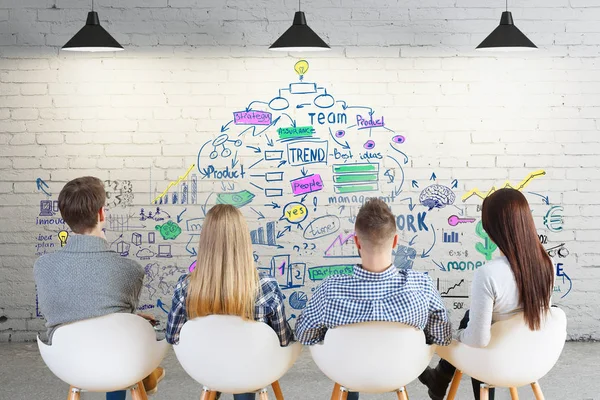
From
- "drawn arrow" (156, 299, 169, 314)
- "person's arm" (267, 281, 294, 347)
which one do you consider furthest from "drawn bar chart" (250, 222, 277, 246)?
"person's arm" (267, 281, 294, 347)

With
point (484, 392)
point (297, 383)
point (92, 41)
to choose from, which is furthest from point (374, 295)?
point (92, 41)

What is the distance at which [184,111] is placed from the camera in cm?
529

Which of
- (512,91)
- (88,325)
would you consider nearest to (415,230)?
(512,91)

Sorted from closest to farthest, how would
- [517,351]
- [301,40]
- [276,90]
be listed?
[517,351]
[301,40]
[276,90]

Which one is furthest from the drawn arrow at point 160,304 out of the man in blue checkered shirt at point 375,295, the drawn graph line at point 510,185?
the man in blue checkered shirt at point 375,295

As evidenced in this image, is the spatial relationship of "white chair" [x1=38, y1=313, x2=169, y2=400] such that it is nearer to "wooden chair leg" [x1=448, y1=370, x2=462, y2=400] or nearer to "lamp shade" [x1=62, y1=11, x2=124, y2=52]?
"wooden chair leg" [x1=448, y1=370, x2=462, y2=400]

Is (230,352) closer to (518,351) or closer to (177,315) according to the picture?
(177,315)

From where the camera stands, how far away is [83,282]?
3.12 m

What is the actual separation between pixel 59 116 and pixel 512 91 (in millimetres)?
2784

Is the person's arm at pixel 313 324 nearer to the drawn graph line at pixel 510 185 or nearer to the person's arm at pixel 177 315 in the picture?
the person's arm at pixel 177 315

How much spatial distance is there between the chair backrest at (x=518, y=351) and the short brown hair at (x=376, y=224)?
1.65ft

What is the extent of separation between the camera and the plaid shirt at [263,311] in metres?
3.04

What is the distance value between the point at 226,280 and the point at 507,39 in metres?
2.26

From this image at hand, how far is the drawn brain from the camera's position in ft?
17.5
